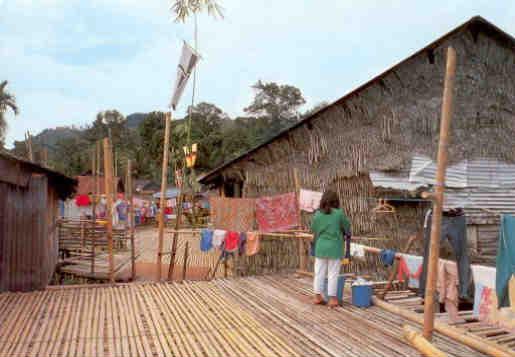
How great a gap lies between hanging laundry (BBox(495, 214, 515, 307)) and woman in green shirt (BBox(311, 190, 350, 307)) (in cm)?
189

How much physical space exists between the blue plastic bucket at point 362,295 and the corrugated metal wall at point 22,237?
4589 mm

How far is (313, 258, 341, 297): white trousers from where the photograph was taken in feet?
19.7

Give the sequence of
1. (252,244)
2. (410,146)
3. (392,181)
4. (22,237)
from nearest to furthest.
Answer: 1. (22,237)
2. (252,244)
3. (392,181)
4. (410,146)

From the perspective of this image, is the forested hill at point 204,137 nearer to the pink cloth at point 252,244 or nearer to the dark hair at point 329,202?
the pink cloth at point 252,244

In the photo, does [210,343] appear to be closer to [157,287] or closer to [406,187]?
[157,287]

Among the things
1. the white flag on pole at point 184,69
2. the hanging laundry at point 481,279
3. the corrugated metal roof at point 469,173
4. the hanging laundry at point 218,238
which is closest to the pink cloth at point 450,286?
the hanging laundry at point 481,279

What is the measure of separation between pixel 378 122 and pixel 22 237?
731 cm

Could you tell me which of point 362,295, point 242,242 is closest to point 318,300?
point 362,295

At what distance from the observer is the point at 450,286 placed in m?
5.49

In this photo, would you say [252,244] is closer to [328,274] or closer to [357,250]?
[357,250]

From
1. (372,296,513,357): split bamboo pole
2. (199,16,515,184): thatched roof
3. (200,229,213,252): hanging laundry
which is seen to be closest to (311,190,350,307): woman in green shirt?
(372,296,513,357): split bamboo pole

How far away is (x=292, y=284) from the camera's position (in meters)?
7.52

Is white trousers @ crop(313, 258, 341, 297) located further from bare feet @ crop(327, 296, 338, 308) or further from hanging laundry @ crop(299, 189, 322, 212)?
hanging laundry @ crop(299, 189, 322, 212)

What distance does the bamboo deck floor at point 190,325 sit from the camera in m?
Result: 4.32
